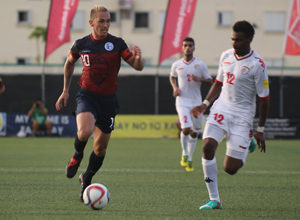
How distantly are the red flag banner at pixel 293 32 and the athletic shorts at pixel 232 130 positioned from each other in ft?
54.9

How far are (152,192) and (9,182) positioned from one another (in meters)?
2.38

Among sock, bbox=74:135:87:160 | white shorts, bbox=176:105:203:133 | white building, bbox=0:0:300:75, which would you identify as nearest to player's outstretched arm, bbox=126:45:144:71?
sock, bbox=74:135:87:160

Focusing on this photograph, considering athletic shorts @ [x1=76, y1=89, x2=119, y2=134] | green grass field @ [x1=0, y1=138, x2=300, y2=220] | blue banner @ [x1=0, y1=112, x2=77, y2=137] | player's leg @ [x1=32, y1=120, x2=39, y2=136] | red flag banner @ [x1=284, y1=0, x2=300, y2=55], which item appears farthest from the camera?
blue banner @ [x1=0, y1=112, x2=77, y2=137]

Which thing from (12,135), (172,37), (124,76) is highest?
(172,37)

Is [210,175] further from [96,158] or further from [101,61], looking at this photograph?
[101,61]

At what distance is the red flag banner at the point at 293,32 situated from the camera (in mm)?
24047

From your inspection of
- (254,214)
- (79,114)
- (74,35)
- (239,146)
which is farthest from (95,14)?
(74,35)

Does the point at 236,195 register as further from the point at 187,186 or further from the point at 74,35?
the point at 74,35

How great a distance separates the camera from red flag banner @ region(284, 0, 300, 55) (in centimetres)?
2405

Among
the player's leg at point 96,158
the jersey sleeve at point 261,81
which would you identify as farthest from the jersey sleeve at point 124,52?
the jersey sleeve at point 261,81

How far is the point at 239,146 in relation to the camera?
8008mm

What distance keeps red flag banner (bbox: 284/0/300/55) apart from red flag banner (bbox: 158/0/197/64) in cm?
350

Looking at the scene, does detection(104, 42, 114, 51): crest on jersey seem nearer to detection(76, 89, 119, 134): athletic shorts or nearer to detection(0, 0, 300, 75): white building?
detection(76, 89, 119, 134): athletic shorts

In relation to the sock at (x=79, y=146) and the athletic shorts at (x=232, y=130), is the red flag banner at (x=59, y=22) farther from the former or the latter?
the athletic shorts at (x=232, y=130)
